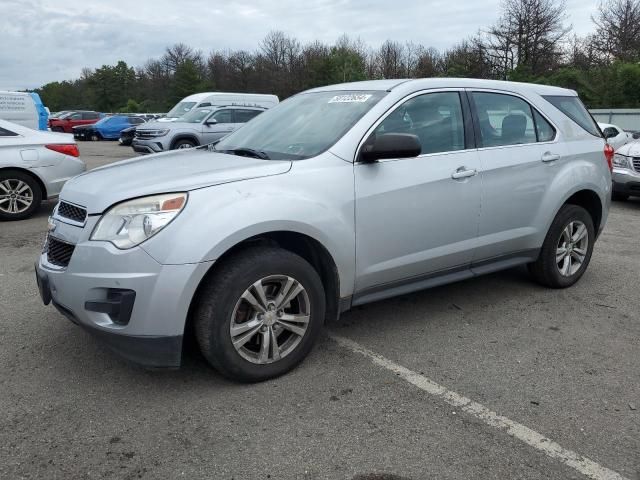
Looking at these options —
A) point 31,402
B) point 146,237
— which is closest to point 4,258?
point 31,402

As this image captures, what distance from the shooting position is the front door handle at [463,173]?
12.6ft

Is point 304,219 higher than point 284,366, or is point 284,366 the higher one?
point 304,219

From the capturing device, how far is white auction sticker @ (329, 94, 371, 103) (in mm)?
3787

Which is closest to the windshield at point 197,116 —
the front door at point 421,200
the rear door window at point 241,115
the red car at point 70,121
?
the rear door window at point 241,115

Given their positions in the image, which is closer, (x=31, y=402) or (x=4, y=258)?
(x=31, y=402)

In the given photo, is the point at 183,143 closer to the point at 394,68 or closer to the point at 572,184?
the point at 572,184

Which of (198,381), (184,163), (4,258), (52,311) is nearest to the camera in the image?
(198,381)

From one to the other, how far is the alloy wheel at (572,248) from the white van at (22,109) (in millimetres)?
11427

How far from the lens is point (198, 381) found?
10.6 ft

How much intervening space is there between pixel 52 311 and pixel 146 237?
1977 millimetres

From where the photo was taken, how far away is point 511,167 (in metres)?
4.17

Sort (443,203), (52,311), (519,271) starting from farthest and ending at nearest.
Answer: (519,271) → (52,311) → (443,203)

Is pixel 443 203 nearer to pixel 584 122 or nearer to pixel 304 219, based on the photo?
pixel 304 219

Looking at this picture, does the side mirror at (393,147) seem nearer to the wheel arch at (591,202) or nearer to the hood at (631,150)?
the wheel arch at (591,202)
